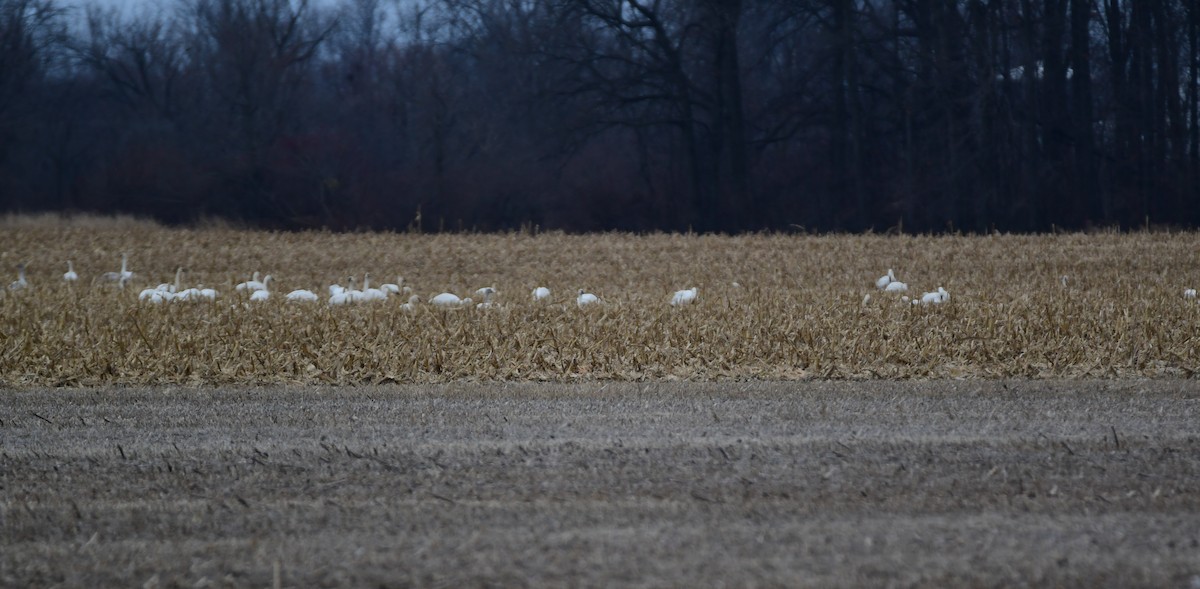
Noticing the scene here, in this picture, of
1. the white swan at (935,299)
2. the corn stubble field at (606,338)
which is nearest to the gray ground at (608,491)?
the corn stubble field at (606,338)

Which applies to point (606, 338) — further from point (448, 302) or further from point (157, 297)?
point (157, 297)

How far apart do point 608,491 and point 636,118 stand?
38.0 meters

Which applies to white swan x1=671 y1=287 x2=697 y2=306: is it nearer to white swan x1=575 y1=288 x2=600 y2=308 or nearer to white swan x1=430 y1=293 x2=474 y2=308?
white swan x1=575 y1=288 x2=600 y2=308

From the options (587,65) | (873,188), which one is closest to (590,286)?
(587,65)

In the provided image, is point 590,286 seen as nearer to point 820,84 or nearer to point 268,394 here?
point 268,394

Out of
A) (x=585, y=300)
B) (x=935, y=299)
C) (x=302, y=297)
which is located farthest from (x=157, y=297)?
(x=935, y=299)

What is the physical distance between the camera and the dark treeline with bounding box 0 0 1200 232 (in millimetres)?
38562

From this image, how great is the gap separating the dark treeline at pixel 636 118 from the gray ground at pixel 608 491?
29.1 metres

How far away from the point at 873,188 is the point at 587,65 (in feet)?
38.7

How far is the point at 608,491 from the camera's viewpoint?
20.1ft

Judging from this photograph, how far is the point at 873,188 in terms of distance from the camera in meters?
43.9

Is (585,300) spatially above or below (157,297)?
below

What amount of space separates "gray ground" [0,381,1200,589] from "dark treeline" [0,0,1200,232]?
95.5 feet

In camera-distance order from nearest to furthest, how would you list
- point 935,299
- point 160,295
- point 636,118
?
1. point 935,299
2. point 160,295
3. point 636,118
